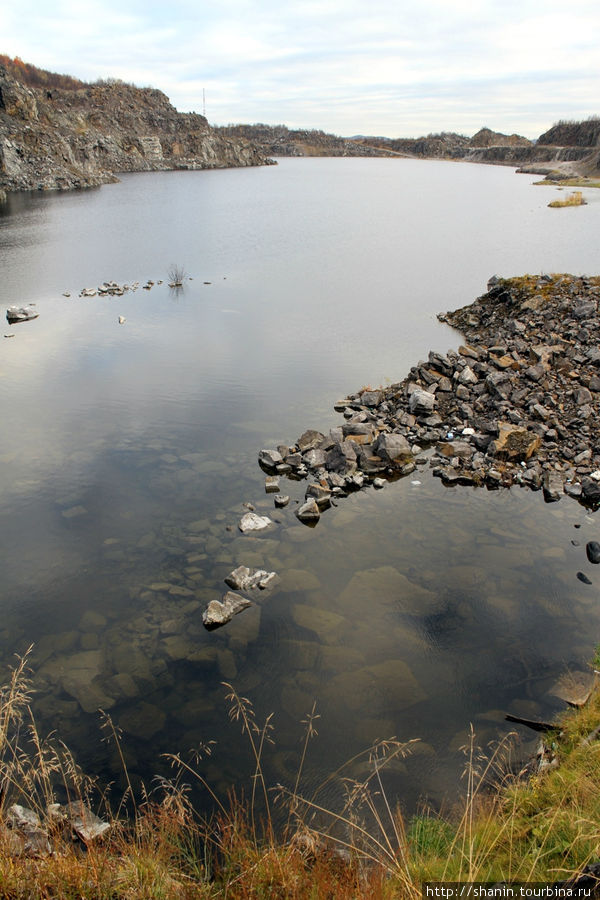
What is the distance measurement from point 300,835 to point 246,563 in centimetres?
546

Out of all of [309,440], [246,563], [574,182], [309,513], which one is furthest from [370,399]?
[574,182]

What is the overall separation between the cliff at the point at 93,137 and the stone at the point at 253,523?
85.2m

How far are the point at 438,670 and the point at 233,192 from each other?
8640cm

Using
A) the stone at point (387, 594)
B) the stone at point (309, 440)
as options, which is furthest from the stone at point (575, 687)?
the stone at point (309, 440)

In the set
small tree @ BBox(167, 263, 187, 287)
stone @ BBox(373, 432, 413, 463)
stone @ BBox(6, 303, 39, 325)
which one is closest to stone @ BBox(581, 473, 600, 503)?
stone @ BBox(373, 432, 413, 463)

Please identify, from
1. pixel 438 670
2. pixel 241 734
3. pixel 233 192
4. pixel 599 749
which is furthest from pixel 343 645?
pixel 233 192

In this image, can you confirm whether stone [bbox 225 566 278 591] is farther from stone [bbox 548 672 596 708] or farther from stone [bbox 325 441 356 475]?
stone [bbox 548 672 596 708]

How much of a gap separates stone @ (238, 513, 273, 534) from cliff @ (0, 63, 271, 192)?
3355 inches

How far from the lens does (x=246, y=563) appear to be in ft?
33.0

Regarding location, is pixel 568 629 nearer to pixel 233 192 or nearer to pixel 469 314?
pixel 469 314

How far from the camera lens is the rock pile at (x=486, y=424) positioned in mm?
13141

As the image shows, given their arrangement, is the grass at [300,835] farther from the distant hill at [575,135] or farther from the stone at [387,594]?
the distant hill at [575,135]

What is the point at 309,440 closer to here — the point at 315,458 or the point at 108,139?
the point at 315,458

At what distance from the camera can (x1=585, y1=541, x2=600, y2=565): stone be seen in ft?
33.9
